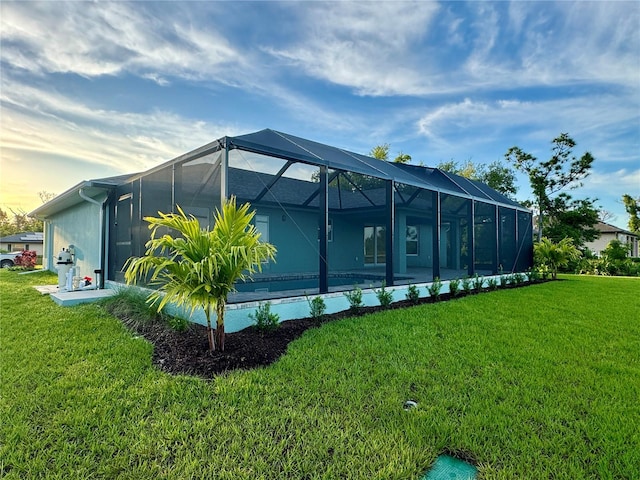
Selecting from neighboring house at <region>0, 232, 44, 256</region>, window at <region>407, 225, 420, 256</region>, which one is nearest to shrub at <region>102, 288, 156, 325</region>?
window at <region>407, 225, 420, 256</region>

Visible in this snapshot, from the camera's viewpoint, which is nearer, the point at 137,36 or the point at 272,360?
the point at 272,360

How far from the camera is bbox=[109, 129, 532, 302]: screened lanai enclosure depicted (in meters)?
6.05

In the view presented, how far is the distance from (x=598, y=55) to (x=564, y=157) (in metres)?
14.2

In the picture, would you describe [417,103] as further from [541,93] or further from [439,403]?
[439,403]

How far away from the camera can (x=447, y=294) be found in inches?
354

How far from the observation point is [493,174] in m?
26.6

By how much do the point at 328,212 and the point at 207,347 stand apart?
20.0 feet

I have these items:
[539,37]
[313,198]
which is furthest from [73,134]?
[539,37]

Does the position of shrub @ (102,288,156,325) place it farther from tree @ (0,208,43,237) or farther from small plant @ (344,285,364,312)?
tree @ (0,208,43,237)

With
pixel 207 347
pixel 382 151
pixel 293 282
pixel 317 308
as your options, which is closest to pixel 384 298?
pixel 317 308

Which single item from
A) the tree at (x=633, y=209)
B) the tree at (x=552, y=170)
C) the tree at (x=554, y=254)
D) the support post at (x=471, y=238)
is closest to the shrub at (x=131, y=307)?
the support post at (x=471, y=238)

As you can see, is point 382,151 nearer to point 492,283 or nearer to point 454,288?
point 492,283

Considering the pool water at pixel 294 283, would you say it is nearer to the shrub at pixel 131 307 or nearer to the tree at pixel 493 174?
the shrub at pixel 131 307

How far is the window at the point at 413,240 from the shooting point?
1619 centimetres
